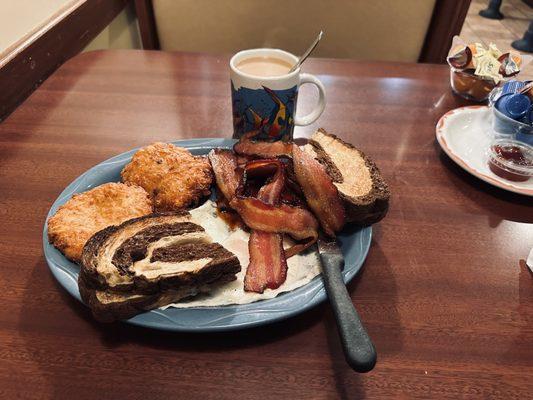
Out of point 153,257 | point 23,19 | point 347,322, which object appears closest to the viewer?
point 347,322

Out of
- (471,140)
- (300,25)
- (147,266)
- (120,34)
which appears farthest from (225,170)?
(120,34)

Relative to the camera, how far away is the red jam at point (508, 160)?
44.2 inches

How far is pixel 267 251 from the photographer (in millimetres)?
822

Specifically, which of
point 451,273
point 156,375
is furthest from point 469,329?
point 156,375

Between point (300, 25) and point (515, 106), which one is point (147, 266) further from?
point (300, 25)

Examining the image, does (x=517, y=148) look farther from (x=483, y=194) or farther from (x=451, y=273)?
Answer: (x=451, y=273)

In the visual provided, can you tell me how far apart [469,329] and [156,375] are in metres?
0.56

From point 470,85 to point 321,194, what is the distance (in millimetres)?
899

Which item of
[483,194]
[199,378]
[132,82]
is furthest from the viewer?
[132,82]

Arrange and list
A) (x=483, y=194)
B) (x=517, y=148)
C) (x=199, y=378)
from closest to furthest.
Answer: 1. (x=199, y=378)
2. (x=483, y=194)
3. (x=517, y=148)

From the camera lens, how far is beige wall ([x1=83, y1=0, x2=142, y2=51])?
215 centimetres

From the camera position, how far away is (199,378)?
66cm

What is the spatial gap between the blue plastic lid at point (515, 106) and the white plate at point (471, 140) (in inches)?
3.6

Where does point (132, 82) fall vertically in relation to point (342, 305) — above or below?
below
